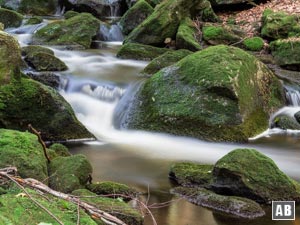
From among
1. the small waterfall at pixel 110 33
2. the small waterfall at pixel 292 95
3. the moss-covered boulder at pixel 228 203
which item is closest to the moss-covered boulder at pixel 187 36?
the small waterfall at pixel 110 33

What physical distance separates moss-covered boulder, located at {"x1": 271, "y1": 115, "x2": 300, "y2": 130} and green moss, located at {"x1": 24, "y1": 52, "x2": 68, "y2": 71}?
A: 470 cm

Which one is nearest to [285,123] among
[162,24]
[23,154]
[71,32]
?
[23,154]

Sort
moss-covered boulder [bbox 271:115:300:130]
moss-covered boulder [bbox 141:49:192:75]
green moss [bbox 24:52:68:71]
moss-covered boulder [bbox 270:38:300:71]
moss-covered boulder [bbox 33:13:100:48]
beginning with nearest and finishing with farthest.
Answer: moss-covered boulder [bbox 271:115:300:130]
green moss [bbox 24:52:68:71]
moss-covered boulder [bbox 141:49:192:75]
moss-covered boulder [bbox 270:38:300:71]
moss-covered boulder [bbox 33:13:100:48]

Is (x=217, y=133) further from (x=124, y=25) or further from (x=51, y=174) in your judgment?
(x=124, y=25)

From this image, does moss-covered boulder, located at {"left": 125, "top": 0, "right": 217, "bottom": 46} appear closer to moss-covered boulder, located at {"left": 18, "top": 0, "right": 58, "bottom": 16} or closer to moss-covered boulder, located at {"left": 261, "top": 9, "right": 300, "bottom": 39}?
moss-covered boulder, located at {"left": 261, "top": 9, "right": 300, "bottom": 39}

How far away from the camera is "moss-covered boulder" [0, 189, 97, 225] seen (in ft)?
9.14

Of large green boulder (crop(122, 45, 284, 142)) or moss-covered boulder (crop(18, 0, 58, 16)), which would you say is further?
moss-covered boulder (crop(18, 0, 58, 16))

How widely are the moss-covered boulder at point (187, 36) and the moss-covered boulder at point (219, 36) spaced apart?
33 cm

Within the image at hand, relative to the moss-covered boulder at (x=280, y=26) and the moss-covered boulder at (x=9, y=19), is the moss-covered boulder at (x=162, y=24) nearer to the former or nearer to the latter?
the moss-covered boulder at (x=280, y=26)

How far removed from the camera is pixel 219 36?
13.1 metres

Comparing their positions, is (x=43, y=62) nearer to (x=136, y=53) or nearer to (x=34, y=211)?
(x=136, y=53)

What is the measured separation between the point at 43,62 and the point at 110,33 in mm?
5040

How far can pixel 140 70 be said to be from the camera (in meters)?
10.8

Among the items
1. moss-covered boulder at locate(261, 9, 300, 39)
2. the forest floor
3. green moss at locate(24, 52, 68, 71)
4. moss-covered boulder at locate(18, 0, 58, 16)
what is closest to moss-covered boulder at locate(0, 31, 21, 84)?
green moss at locate(24, 52, 68, 71)
